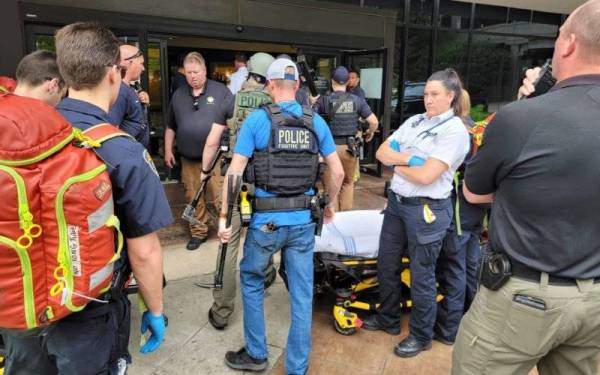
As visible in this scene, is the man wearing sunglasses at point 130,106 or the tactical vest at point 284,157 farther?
the man wearing sunglasses at point 130,106

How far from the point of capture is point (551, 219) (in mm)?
1565

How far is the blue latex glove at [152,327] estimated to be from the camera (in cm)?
175

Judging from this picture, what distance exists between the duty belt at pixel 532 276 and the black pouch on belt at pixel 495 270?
0.02 metres

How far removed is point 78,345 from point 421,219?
6.52 ft

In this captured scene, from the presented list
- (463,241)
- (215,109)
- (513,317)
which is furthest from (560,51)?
(215,109)

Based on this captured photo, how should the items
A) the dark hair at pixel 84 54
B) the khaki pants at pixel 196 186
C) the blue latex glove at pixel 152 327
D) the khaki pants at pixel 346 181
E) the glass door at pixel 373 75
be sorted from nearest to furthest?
1. the dark hair at pixel 84 54
2. the blue latex glove at pixel 152 327
3. the khaki pants at pixel 196 186
4. the khaki pants at pixel 346 181
5. the glass door at pixel 373 75

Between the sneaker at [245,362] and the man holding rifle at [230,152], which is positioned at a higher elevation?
the man holding rifle at [230,152]

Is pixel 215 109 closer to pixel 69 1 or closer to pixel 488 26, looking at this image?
pixel 69 1

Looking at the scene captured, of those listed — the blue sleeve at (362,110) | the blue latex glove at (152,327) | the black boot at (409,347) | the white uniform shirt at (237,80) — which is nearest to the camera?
the blue latex glove at (152,327)

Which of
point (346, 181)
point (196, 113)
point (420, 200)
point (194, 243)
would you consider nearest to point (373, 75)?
point (346, 181)

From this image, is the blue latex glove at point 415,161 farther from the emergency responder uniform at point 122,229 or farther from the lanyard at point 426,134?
the emergency responder uniform at point 122,229

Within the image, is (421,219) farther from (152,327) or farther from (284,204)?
(152,327)

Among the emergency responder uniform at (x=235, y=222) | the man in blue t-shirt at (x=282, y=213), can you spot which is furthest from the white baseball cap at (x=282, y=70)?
the emergency responder uniform at (x=235, y=222)

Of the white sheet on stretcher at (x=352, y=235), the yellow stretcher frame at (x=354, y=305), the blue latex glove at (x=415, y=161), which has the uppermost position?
the blue latex glove at (x=415, y=161)
